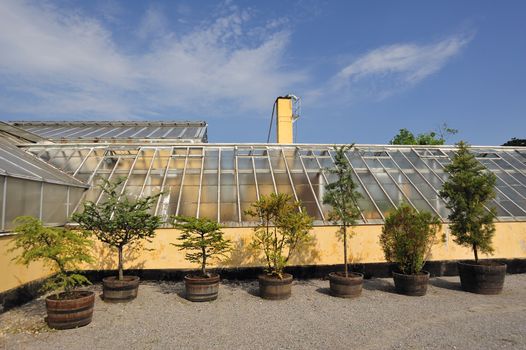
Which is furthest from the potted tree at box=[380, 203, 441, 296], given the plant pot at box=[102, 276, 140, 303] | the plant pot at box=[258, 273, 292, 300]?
the plant pot at box=[102, 276, 140, 303]

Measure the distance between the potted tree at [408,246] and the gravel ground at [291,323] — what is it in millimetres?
373

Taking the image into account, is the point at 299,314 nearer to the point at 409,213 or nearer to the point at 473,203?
the point at 409,213

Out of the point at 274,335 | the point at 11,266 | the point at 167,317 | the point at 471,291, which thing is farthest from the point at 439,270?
the point at 11,266

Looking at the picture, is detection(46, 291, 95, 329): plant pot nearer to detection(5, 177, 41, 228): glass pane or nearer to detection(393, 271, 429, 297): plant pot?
detection(5, 177, 41, 228): glass pane

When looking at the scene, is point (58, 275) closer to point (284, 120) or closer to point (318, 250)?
point (318, 250)

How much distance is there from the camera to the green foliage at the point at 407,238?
9.28m

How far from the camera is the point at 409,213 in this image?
382 inches

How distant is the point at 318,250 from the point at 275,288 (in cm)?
265

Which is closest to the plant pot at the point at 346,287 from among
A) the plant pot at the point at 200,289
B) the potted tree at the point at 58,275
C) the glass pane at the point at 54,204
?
the plant pot at the point at 200,289

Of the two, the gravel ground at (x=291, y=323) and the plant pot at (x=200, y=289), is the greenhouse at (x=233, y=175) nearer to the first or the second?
the plant pot at (x=200, y=289)

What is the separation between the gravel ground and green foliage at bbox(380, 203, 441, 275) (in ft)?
3.07

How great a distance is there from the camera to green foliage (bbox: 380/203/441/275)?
30.5 feet

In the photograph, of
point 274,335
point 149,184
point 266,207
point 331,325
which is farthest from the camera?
point 149,184

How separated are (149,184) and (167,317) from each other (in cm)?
658
